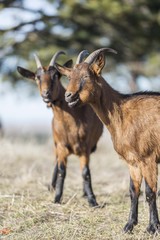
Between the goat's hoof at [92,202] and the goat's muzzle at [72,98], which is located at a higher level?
the goat's muzzle at [72,98]

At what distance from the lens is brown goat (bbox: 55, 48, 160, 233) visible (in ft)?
23.4

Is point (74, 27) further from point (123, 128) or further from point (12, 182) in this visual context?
point (123, 128)

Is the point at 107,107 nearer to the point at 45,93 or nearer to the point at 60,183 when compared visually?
the point at 45,93

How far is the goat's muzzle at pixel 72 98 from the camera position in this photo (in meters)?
6.96

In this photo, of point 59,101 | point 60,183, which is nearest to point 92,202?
point 60,183

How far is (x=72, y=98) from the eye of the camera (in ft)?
22.9

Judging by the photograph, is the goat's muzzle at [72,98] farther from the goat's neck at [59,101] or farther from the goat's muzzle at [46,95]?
the goat's neck at [59,101]

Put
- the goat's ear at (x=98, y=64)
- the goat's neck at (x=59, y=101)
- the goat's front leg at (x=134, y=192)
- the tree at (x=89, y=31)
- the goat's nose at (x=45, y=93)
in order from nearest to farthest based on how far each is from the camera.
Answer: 1. the goat's ear at (x=98, y=64)
2. the goat's front leg at (x=134, y=192)
3. the goat's nose at (x=45, y=93)
4. the goat's neck at (x=59, y=101)
5. the tree at (x=89, y=31)

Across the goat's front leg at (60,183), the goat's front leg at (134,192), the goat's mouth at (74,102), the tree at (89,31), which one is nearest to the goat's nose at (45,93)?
the goat's front leg at (60,183)

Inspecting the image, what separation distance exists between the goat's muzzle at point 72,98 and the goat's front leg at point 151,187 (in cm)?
123

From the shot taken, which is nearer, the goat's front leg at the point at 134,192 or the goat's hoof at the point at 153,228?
the goat's hoof at the point at 153,228

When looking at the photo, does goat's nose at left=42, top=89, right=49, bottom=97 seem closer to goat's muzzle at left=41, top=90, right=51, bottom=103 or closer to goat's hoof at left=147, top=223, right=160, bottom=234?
goat's muzzle at left=41, top=90, right=51, bottom=103

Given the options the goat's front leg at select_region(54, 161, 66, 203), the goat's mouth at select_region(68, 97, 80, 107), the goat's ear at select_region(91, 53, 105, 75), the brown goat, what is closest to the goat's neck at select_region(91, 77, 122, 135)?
the brown goat

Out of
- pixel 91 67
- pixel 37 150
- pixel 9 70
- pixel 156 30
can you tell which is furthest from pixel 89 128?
pixel 9 70
